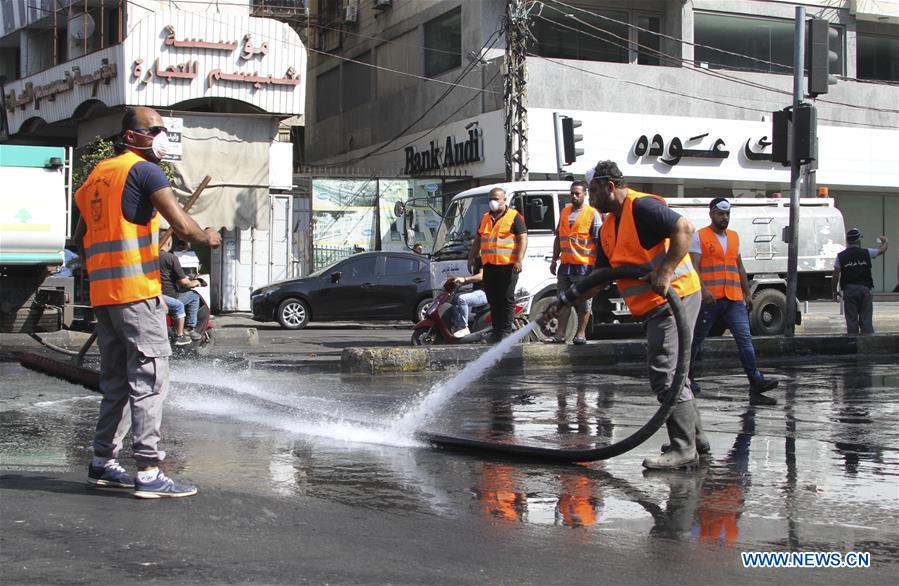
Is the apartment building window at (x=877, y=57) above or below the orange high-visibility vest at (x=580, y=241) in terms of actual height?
above

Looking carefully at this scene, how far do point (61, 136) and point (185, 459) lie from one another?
27493 millimetres

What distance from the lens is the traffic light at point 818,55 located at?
13570 millimetres

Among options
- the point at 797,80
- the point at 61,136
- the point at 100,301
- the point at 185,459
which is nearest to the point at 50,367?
the point at 185,459

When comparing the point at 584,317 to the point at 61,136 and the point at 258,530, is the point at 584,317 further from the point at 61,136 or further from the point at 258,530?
the point at 61,136

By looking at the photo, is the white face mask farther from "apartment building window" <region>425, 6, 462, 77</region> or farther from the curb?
"apartment building window" <region>425, 6, 462, 77</region>

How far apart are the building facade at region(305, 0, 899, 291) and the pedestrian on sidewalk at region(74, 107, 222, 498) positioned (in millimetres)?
22034

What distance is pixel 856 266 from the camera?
14.9 metres

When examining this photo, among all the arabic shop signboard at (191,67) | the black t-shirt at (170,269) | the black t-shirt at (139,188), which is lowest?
the black t-shirt at (170,269)

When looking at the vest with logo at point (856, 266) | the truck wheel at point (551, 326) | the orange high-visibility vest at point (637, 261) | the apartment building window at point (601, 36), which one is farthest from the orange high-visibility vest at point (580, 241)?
the apartment building window at point (601, 36)

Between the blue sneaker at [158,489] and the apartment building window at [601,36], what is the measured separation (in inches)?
1010

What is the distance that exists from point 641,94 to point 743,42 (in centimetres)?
447

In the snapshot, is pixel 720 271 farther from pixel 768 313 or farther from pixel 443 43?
pixel 443 43

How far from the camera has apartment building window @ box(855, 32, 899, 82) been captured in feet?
112

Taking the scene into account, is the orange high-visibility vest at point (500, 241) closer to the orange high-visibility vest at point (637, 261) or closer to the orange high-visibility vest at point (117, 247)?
the orange high-visibility vest at point (637, 261)
